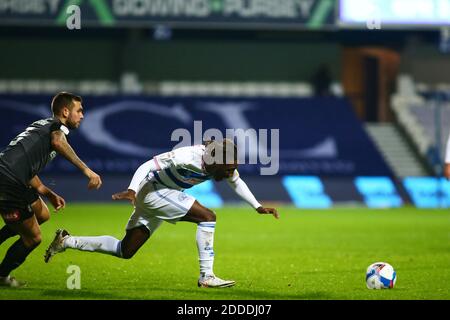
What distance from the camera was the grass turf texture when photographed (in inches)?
441

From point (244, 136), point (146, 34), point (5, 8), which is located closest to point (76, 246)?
point (5, 8)

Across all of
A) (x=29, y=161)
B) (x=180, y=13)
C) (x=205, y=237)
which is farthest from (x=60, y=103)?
(x=180, y=13)

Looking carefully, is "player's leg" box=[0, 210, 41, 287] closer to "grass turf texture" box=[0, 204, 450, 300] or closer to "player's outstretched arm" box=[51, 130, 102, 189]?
"grass turf texture" box=[0, 204, 450, 300]

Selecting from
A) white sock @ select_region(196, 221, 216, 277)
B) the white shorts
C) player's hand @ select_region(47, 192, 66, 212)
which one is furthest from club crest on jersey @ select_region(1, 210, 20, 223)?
white sock @ select_region(196, 221, 216, 277)

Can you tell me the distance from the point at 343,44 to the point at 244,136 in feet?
27.4

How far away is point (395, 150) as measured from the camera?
120 ft

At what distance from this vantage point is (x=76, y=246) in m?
11.5

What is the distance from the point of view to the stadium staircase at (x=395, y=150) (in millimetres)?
35062

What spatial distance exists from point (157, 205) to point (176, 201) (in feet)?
0.76

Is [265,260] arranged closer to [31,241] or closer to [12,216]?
[31,241]

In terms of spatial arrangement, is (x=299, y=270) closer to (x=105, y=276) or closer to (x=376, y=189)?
(x=105, y=276)

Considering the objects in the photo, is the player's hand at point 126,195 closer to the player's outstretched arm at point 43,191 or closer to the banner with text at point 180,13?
the player's outstretched arm at point 43,191

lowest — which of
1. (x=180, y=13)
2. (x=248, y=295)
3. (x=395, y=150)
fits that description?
(x=248, y=295)
